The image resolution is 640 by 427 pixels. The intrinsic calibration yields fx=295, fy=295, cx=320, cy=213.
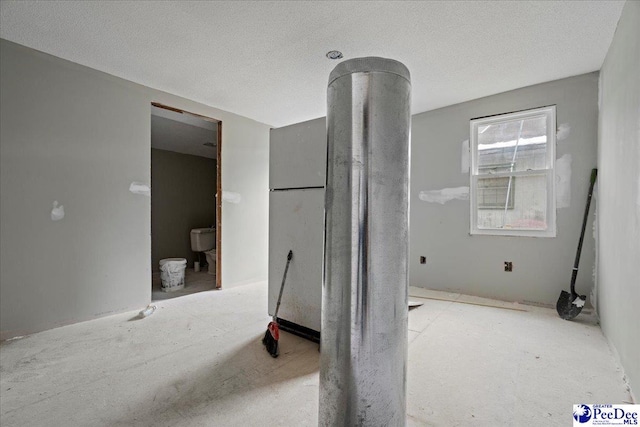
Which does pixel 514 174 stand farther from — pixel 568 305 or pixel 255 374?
pixel 255 374

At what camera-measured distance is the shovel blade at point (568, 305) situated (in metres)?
2.71

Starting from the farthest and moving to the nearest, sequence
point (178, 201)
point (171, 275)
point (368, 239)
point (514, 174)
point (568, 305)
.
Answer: point (178, 201) < point (171, 275) < point (514, 174) < point (568, 305) < point (368, 239)

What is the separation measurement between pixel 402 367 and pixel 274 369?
1.06 m

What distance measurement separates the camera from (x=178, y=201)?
16.9 feet

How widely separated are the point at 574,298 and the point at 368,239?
2.90 m

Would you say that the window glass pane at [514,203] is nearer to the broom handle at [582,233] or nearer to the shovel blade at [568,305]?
the broom handle at [582,233]

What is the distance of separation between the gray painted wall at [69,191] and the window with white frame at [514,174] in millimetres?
3616

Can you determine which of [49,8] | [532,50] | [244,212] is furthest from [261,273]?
[532,50]

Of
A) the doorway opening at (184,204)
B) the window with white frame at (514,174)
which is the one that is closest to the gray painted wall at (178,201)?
the doorway opening at (184,204)

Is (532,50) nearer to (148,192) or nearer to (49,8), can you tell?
(49,8)

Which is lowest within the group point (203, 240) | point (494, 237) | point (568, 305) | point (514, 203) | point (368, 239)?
point (568, 305)

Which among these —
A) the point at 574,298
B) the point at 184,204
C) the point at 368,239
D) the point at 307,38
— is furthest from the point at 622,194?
the point at 184,204

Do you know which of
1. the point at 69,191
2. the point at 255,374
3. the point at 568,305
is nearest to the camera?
the point at 255,374

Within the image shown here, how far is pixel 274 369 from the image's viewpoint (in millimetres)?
1899
